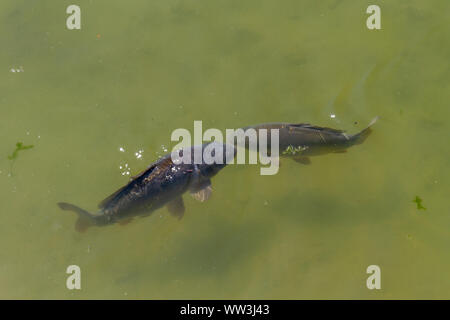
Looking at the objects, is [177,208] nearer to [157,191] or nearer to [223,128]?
[157,191]

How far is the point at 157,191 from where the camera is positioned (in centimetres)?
411

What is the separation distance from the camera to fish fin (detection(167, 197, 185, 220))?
439 cm

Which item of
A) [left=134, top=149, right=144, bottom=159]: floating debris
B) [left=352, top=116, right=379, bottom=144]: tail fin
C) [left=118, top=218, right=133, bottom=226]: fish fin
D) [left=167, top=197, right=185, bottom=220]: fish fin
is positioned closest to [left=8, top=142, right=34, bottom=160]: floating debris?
[left=134, top=149, right=144, bottom=159]: floating debris

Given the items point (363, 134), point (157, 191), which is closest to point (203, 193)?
point (157, 191)

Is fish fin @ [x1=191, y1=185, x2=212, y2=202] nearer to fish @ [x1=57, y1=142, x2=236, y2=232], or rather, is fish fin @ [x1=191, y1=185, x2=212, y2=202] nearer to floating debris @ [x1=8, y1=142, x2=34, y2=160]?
fish @ [x1=57, y1=142, x2=236, y2=232]

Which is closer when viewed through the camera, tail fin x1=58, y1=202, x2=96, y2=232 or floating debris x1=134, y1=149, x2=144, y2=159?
tail fin x1=58, y1=202, x2=96, y2=232

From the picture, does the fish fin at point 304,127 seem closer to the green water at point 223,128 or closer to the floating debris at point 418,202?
the green water at point 223,128

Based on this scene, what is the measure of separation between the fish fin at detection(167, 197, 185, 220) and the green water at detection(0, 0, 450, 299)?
0.25 feet

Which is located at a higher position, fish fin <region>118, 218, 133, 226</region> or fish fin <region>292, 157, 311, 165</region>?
fish fin <region>292, 157, 311, 165</region>

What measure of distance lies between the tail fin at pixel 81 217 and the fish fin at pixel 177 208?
2.89ft

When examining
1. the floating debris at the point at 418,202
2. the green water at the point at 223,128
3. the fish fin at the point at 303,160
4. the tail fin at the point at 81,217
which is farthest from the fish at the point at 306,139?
the tail fin at the point at 81,217

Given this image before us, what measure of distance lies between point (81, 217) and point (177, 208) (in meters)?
1.10

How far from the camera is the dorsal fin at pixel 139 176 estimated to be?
4031 millimetres
